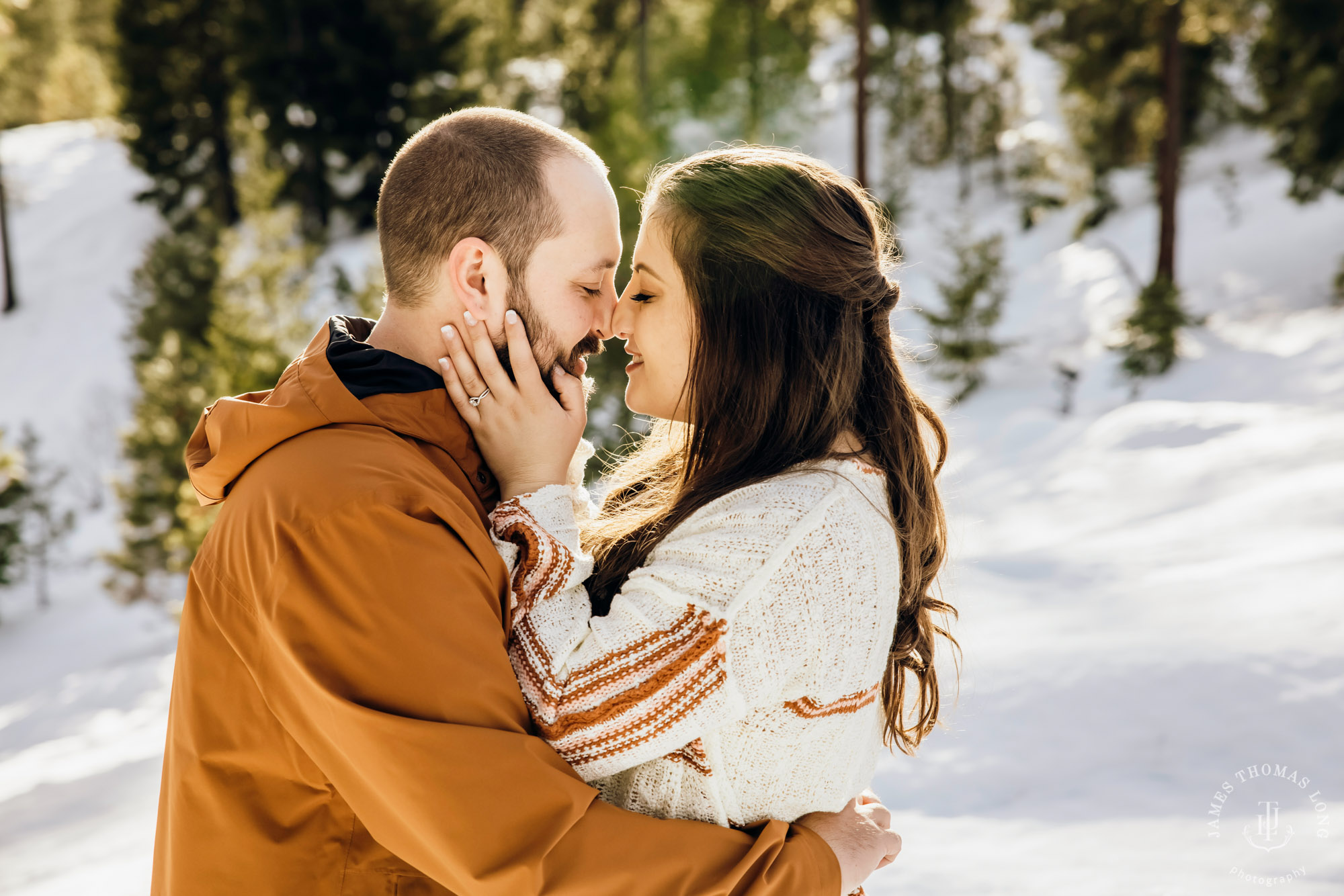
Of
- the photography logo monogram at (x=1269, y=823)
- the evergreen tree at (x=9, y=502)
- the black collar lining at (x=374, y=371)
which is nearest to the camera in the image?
the black collar lining at (x=374, y=371)

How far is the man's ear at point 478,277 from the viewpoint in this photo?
193cm

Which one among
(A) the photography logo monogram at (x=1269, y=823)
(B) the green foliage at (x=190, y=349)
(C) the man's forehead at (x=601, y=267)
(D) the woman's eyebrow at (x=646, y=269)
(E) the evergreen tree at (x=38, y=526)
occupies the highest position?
(C) the man's forehead at (x=601, y=267)

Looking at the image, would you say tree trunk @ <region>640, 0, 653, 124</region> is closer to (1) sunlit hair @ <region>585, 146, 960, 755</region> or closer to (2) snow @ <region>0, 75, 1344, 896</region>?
(2) snow @ <region>0, 75, 1344, 896</region>

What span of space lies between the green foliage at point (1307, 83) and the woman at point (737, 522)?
15.8 m

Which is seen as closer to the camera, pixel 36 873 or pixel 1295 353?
pixel 36 873

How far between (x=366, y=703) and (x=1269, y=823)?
12.5ft

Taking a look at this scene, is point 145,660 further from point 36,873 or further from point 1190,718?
point 1190,718

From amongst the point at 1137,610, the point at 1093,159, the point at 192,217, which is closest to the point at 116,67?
the point at 192,217

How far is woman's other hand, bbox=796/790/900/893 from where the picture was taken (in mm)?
1916

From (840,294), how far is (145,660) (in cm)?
1371

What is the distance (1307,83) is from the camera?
14797 millimetres

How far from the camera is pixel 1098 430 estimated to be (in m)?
11.6

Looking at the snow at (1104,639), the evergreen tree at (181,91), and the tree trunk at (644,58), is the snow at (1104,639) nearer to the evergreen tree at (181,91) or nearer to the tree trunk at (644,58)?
the tree trunk at (644,58)

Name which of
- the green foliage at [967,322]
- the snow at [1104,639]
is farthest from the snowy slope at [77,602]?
the green foliage at [967,322]
